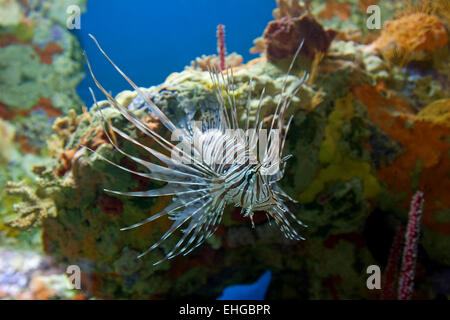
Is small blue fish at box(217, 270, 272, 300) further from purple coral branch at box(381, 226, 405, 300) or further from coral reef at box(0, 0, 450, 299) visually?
purple coral branch at box(381, 226, 405, 300)

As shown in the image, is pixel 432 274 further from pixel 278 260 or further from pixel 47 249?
pixel 47 249

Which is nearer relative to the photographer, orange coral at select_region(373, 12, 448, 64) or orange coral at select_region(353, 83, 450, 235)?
orange coral at select_region(353, 83, 450, 235)

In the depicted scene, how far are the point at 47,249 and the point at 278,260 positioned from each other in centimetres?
292

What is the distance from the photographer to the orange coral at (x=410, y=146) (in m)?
3.41

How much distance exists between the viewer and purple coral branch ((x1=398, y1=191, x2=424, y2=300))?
3.18m

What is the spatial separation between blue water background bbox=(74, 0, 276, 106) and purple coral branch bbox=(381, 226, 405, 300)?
6.39 meters

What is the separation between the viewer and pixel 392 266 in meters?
3.44

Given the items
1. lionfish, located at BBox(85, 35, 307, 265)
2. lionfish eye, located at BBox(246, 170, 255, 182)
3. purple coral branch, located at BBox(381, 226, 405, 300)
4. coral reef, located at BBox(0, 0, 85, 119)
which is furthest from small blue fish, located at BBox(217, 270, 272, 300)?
coral reef, located at BBox(0, 0, 85, 119)

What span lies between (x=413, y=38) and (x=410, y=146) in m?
1.76

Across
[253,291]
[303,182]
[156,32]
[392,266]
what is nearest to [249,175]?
[303,182]

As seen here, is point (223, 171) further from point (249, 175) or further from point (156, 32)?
point (156, 32)

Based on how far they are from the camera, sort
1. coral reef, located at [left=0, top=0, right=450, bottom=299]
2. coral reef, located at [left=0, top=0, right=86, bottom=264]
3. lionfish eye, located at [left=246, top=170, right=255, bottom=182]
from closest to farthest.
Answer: lionfish eye, located at [left=246, top=170, right=255, bottom=182] → coral reef, located at [left=0, top=0, right=450, bottom=299] → coral reef, located at [left=0, top=0, right=86, bottom=264]

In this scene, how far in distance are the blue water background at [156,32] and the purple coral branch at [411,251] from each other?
6.41 metres

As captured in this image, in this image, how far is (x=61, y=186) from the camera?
2721mm
